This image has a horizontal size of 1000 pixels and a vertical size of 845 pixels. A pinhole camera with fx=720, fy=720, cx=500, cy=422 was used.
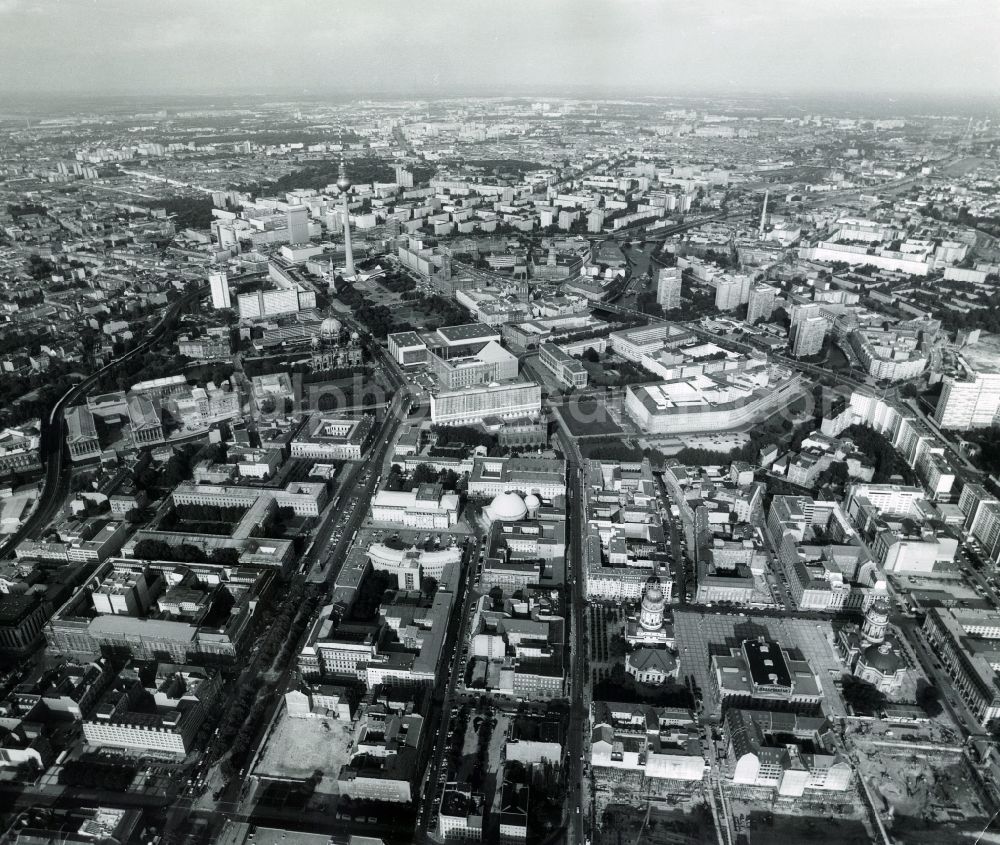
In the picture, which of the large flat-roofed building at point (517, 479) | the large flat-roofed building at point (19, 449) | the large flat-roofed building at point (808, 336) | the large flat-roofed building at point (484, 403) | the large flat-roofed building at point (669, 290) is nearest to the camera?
the large flat-roofed building at point (517, 479)

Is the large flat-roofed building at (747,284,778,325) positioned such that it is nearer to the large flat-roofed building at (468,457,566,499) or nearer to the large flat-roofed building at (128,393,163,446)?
the large flat-roofed building at (468,457,566,499)

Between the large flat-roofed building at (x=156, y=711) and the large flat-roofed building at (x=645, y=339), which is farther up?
the large flat-roofed building at (x=645, y=339)

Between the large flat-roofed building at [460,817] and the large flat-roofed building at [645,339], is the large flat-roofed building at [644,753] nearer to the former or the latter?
the large flat-roofed building at [460,817]

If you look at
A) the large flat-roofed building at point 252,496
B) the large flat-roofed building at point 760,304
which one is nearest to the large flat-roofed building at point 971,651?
the large flat-roofed building at point 252,496

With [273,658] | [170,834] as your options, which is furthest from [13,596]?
[170,834]

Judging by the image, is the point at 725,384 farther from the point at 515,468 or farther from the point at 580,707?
the point at 580,707

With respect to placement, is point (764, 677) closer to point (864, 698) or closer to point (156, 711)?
point (864, 698)
